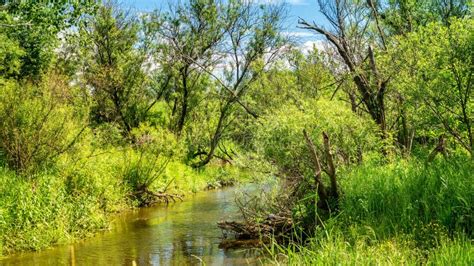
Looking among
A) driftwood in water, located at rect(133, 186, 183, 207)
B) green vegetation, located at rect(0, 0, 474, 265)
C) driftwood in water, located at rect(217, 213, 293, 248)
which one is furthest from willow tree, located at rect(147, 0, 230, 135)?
driftwood in water, located at rect(217, 213, 293, 248)

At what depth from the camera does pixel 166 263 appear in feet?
41.7

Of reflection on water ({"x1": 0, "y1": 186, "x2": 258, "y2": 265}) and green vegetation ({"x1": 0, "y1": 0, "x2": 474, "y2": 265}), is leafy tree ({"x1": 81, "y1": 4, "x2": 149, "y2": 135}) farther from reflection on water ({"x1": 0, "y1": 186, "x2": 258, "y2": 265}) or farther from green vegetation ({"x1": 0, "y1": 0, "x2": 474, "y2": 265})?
reflection on water ({"x1": 0, "y1": 186, "x2": 258, "y2": 265})

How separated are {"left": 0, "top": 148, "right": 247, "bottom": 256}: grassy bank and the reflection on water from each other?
1.82 feet

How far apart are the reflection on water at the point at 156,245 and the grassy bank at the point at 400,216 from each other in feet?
8.12

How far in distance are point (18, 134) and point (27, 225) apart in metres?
2.90

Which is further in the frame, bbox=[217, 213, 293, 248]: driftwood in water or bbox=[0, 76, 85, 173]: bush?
bbox=[0, 76, 85, 173]: bush

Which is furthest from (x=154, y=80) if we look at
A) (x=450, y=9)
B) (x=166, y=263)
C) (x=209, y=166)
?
(x=166, y=263)

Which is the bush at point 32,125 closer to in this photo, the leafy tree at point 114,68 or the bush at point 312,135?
the bush at point 312,135

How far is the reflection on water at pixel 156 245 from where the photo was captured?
12.8 metres

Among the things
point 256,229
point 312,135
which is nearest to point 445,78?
point 312,135

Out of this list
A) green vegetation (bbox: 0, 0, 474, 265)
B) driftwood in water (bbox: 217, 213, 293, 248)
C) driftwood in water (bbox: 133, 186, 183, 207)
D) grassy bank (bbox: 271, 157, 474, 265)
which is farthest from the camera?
driftwood in water (bbox: 133, 186, 183, 207)

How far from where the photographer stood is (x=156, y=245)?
14664 mm

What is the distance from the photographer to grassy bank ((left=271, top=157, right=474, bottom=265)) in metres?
8.01

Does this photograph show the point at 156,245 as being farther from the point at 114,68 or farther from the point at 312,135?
the point at 114,68
